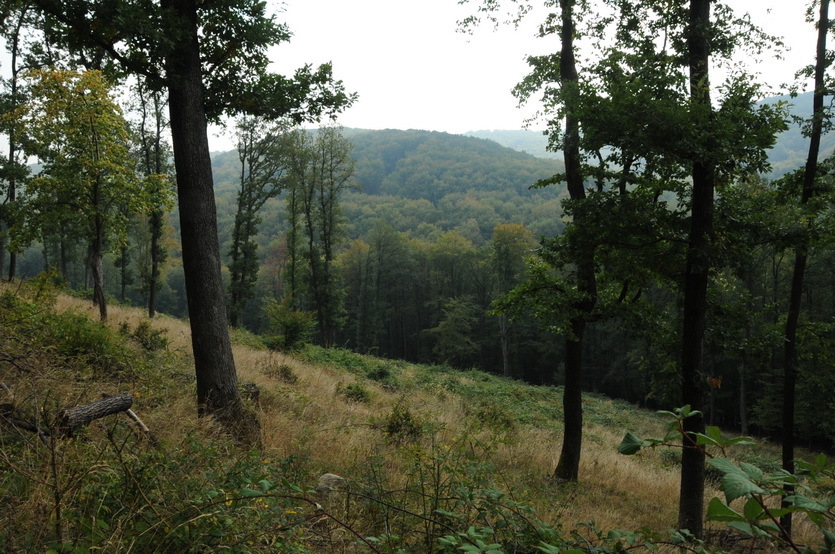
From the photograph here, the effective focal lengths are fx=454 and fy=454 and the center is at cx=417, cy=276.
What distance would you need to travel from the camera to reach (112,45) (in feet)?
17.4

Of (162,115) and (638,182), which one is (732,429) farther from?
(162,115)

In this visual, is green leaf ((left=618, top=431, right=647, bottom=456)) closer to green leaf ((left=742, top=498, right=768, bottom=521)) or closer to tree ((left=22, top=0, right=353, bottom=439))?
green leaf ((left=742, top=498, right=768, bottom=521))

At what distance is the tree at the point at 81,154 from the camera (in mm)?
10672

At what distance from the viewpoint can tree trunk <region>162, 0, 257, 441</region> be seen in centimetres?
558

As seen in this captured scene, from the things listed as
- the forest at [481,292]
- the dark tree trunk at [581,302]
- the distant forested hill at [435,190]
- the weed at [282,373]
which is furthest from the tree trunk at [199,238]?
the distant forested hill at [435,190]

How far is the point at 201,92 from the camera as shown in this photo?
576cm

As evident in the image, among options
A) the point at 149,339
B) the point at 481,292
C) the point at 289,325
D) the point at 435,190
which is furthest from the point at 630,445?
the point at 435,190

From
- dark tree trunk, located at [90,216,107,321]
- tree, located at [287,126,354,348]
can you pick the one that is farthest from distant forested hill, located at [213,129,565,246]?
dark tree trunk, located at [90,216,107,321]

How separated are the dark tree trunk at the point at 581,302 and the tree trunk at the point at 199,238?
551 cm

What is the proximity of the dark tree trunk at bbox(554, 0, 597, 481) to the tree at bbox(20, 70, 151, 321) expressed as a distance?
10.5 m

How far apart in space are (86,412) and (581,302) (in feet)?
23.2

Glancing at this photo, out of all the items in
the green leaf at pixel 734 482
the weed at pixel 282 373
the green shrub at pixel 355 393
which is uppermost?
the green leaf at pixel 734 482

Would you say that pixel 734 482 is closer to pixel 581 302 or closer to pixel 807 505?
pixel 807 505

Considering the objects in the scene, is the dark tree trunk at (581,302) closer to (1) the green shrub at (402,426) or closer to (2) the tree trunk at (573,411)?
(2) the tree trunk at (573,411)
